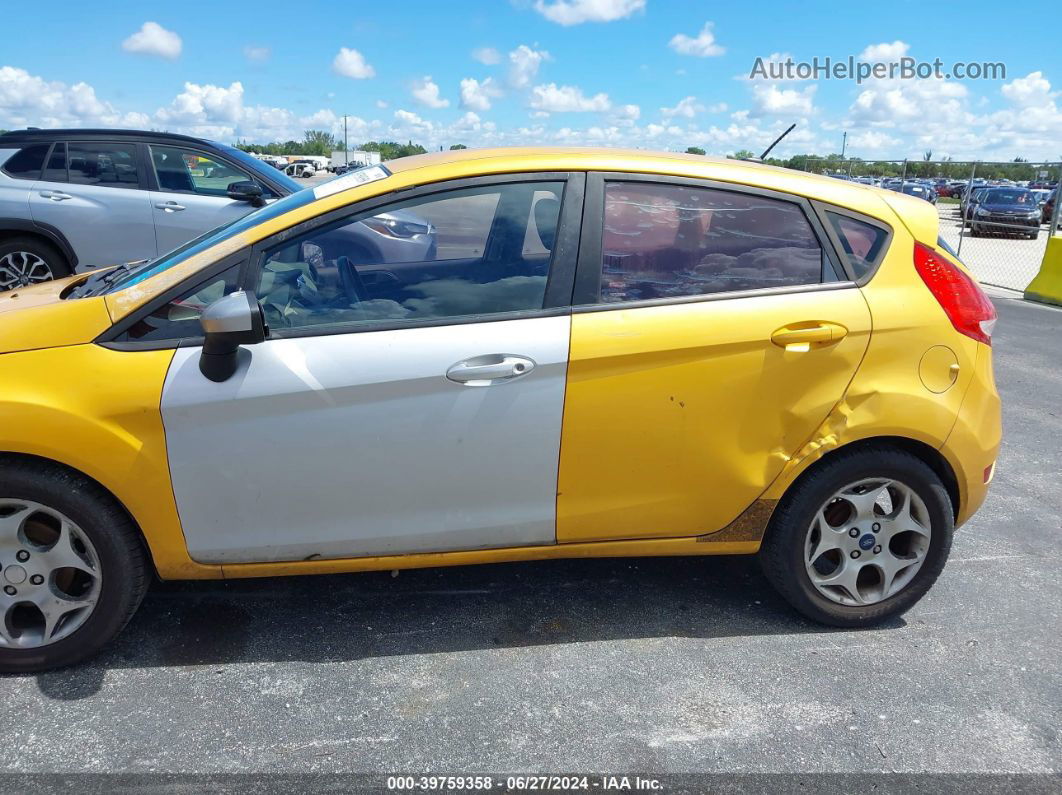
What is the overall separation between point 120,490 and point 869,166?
21205 mm

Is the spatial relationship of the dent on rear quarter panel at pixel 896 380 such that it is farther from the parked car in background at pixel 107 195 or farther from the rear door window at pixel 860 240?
the parked car in background at pixel 107 195

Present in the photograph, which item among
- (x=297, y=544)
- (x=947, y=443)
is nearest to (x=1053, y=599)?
(x=947, y=443)

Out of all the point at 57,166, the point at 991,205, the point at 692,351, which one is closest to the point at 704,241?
the point at 692,351

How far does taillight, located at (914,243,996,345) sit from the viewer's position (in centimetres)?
300

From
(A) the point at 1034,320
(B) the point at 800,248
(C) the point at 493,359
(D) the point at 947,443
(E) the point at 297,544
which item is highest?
(B) the point at 800,248

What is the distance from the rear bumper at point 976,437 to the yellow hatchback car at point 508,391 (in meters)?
0.01

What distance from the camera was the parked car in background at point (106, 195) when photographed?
7367 millimetres

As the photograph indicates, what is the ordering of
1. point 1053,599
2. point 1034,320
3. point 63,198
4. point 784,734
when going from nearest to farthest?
point 784,734, point 1053,599, point 63,198, point 1034,320

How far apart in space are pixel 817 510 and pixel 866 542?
0.85 ft

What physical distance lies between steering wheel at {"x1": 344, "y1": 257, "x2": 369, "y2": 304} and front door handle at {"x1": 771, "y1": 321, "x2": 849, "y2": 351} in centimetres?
140

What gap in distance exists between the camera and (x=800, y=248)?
3.00m

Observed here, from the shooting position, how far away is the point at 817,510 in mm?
3029

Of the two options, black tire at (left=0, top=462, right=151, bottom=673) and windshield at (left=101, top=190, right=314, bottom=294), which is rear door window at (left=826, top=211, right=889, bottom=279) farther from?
black tire at (left=0, top=462, right=151, bottom=673)

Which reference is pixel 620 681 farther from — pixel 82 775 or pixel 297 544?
pixel 82 775
